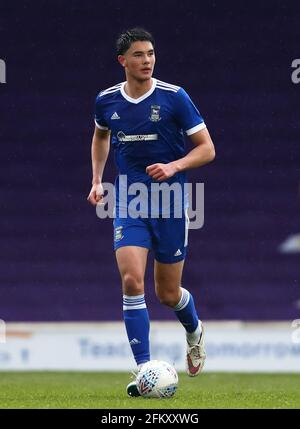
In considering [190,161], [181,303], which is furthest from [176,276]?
[190,161]

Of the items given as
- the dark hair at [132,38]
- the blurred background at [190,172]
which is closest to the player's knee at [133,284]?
the dark hair at [132,38]

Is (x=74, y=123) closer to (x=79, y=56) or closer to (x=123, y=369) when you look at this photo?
(x=79, y=56)

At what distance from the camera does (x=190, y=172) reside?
11.9 metres

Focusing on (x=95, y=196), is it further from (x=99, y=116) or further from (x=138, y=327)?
Answer: (x=138, y=327)

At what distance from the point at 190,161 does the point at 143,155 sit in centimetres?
37

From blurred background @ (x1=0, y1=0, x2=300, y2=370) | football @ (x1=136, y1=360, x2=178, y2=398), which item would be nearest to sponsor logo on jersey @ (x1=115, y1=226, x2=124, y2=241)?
football @ (x1=136, y1=360, x2=178, y2=398)

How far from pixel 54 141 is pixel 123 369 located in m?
2.51

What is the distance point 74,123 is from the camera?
12.0 m

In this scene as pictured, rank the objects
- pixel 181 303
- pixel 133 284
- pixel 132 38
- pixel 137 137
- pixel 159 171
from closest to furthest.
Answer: pixel 159 171 → pixel 133 284 → pixel 132 38 → pixel 137 137 → pixel 181 303

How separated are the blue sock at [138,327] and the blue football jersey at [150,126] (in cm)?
72

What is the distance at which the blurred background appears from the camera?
11867mm
